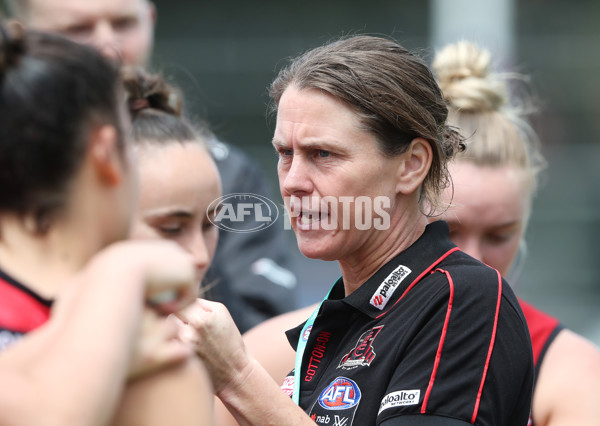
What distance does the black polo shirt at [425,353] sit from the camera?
1.89 meters

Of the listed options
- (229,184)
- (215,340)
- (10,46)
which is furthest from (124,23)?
(10,46)

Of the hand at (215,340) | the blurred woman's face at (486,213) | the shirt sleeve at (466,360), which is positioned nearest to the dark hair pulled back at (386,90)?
the shirt sleeve at (466,360)

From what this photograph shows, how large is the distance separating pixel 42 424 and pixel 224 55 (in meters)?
10.7

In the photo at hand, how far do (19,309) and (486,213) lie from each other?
77.7 inches

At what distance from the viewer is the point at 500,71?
3.68m

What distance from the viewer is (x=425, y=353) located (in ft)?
6.38

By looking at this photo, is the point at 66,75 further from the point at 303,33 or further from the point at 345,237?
the point at 303,33

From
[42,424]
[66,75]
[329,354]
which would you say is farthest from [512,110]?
[42,424]

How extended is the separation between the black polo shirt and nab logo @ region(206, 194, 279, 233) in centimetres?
121

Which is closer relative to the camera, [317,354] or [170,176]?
[317,354]

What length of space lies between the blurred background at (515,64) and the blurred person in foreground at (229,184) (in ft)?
14.2

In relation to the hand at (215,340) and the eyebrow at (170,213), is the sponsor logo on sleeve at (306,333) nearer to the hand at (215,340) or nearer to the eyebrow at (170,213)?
the hand at (215,340)

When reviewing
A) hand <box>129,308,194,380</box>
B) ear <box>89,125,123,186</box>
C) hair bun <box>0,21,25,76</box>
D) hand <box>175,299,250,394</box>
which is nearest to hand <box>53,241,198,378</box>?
hand <box>129,308,194,380</box>

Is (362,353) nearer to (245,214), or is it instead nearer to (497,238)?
(497,238)
